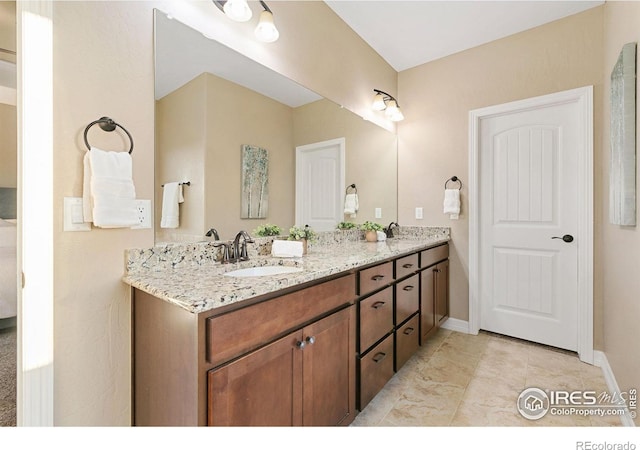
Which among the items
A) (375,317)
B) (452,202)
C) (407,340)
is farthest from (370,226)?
(375,317)

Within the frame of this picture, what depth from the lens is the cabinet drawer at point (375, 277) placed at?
1.54 meters

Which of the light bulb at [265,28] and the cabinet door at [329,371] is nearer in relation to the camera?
the cabinet door at [329,371]

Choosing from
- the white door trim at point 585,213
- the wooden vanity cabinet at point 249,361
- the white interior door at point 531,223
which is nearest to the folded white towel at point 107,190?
the wooden vanity cabinet at point 249,361

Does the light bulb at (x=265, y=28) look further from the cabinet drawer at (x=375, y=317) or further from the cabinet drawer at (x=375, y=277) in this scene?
the cabinet drawer at (x=375, y=317)

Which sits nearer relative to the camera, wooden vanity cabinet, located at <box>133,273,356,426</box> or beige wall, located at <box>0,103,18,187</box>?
wooden vanity cabinet, located at <box>133,273,356,426</box>

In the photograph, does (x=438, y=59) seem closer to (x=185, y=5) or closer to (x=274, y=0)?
(x=274, y=0)

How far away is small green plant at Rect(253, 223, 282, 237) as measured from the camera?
1.78 m

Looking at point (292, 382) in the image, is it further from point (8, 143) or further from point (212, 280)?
point (8, 143)

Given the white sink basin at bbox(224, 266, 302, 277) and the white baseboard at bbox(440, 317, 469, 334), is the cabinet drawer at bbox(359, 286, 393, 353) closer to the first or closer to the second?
the white sink basin at bbox(224, 266, 302, 277)

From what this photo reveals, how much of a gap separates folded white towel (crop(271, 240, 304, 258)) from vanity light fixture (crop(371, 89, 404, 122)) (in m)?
1.79

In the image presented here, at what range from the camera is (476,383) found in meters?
1.92

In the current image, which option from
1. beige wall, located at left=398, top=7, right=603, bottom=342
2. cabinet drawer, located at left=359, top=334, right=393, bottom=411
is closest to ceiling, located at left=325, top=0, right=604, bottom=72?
beige wall, located at left=398, top=7, right=603, bottom=342

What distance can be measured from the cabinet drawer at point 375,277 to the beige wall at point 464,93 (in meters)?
1.33
